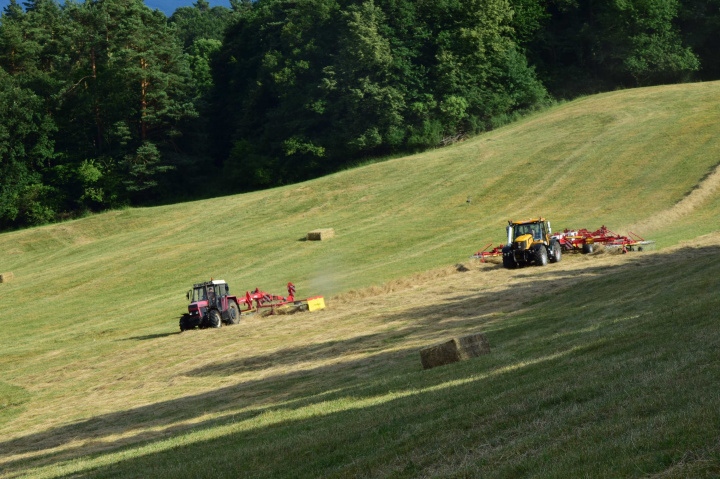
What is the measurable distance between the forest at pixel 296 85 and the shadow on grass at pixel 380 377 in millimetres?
53040

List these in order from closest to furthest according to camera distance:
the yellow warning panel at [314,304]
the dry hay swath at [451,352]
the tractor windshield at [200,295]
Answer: the dry hay swath at [451,352] → the yellow warning panel at [314,304] → the tractor windshield at [200,295]

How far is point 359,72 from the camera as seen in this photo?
7681cm

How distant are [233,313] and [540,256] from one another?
43.5ft

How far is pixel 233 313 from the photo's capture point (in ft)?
99.7

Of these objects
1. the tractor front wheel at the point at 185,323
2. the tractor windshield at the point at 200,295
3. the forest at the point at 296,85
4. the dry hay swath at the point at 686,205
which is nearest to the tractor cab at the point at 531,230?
the dry hay swath at the point at 686,205

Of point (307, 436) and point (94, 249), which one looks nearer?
point (307, 436)

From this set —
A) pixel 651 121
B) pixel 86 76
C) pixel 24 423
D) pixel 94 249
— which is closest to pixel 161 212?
pixel 94 249

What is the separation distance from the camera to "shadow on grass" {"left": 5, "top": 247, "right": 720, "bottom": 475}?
11688 mm

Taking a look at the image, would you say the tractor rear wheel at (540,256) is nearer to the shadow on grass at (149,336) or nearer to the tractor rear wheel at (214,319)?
the tractor rear wheel at (214,319)

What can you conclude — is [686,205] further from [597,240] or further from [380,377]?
[380,377]

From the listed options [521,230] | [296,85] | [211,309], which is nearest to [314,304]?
[211,309]

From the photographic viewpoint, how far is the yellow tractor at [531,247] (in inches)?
1249

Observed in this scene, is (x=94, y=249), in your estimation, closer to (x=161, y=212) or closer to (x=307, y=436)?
(x=161, y=212)

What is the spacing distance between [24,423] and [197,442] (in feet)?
28.2
